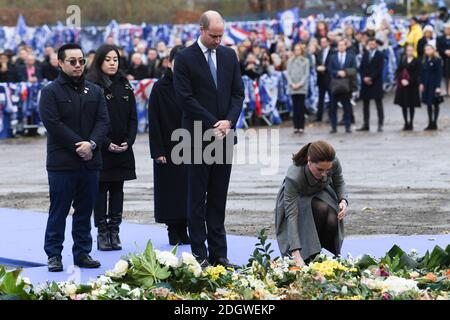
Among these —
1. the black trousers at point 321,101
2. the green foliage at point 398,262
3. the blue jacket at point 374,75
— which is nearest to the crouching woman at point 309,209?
the green foliage at point 398,262

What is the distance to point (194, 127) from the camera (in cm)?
1044

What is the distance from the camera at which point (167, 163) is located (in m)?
11.8

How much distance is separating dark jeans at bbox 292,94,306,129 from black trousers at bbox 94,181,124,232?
1403cm

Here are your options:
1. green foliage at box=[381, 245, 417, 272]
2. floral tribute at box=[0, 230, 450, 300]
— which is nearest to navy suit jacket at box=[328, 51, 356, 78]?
green foliage at box=[381, 245, 417, 272]

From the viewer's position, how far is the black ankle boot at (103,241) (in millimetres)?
11617

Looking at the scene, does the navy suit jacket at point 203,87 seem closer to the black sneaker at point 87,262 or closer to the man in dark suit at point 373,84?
the black sneaker at point 87,262

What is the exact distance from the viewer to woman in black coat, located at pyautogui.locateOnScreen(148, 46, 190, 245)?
11688 mm

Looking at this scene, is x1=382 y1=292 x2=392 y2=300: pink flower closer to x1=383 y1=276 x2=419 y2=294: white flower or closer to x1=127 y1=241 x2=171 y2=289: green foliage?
x1=383 y1=276 x2=419 y2=294: white flower

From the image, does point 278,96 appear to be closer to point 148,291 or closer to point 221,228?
point 221,228

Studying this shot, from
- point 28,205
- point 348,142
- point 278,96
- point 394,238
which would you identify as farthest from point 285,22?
point 394,238

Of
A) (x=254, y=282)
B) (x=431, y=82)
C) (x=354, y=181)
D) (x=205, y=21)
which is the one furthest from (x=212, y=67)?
(x=431, y=82)

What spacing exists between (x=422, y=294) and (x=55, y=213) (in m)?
4.65

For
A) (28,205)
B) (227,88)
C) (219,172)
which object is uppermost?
(227,88)

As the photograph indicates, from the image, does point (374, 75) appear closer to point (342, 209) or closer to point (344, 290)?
point (342, 209)
